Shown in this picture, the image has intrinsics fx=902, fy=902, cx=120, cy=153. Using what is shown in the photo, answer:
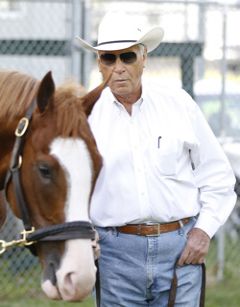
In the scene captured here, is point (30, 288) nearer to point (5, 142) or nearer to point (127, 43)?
point (127, 43)

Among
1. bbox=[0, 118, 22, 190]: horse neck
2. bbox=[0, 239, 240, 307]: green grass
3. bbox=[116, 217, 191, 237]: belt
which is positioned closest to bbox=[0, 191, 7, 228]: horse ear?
bbox=[0, 118, 22, 190]: horse neck

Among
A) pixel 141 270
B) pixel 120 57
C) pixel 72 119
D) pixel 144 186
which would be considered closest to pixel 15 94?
pixel 72 119

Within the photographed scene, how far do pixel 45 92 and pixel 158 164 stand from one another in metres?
0.70

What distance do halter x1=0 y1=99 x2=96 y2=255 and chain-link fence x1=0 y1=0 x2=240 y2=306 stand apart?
10.7 ft

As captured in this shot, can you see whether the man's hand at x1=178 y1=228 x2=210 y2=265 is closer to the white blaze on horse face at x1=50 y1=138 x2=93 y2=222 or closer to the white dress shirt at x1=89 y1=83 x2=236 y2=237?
the white dress shirt at x1=89 y1=83 x2=236 y2=237

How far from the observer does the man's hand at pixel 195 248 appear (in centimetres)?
399

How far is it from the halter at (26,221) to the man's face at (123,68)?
55cm

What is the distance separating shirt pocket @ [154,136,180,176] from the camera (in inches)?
155

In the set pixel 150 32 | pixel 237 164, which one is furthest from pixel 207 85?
pixel 150 32

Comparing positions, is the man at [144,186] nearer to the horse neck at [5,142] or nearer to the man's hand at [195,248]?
the man's hand at [195,248]

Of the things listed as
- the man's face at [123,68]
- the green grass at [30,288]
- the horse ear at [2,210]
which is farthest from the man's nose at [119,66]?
the green grass at [30,288]

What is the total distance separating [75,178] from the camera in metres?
3.34

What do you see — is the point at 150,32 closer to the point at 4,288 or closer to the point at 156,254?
the point at 156,254

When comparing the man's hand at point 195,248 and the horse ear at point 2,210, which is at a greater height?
the horse ear at point 2,210
